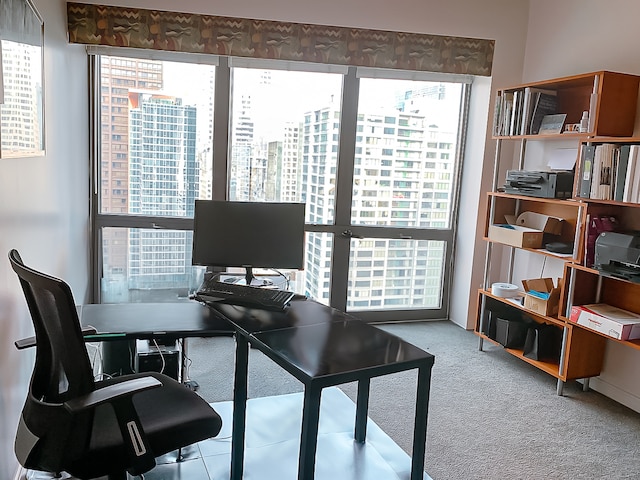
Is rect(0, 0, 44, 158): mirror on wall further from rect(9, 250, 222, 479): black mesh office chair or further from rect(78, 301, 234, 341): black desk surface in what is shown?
rect(78, 301, 234, 341): black desk surface

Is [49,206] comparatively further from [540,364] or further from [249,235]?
[540,364]

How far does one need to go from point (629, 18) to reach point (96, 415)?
360cm

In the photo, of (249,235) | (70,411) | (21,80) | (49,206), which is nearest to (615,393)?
(249,235)

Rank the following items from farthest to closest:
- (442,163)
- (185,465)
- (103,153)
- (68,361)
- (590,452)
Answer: (442,163), (103,153), (590,452), (185,465), (68,361)

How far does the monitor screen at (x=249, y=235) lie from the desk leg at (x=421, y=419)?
948 mm

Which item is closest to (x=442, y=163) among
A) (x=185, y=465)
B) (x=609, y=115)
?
(x=609, y=115)

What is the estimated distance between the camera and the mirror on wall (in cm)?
181

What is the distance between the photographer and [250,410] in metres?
3.05

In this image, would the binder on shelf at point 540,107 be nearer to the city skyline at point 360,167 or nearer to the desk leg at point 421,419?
the city skyline at point 360,167

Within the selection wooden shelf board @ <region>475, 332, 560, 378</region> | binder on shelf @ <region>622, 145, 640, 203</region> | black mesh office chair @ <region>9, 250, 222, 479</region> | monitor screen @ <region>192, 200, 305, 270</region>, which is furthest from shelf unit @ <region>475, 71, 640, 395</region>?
black mesh office chair @ <region>9, 250, 222, 479</region>

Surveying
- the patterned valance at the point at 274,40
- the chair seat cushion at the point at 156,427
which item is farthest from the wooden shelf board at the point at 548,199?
the chair seat cushion at the point at 156,427

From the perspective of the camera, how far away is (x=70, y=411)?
1506 mm

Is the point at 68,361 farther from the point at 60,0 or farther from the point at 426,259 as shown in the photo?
the point at 426,259

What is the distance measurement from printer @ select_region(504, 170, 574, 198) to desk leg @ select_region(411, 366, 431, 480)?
1982mm
